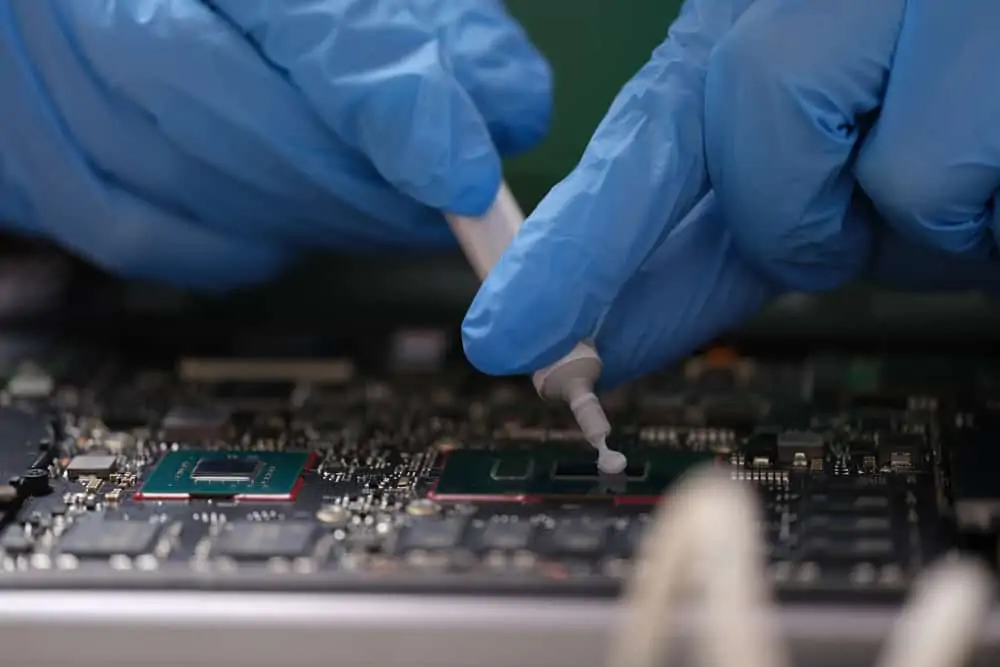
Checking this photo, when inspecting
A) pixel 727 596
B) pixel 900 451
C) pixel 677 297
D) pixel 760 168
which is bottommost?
pixel 900 451

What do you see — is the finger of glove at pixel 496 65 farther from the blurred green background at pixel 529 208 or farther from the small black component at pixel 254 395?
the small black component at pixel 254 395

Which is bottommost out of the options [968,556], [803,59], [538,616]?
[968,556]

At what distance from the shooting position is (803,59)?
3.24ft

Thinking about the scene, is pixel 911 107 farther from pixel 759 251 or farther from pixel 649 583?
pixel 649 583

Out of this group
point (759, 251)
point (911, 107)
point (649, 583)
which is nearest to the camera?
point (649, 583)

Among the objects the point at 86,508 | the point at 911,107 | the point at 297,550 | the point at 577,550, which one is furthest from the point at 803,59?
the point at 86,508

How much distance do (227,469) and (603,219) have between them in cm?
35

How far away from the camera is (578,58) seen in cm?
144

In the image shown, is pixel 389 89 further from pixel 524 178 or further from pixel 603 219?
pixel 524 178

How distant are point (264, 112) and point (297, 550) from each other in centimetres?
44

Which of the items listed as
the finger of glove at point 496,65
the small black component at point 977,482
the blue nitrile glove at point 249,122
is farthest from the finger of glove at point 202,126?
the small black component at point 977,482

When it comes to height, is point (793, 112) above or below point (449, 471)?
above

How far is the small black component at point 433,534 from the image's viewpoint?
0.92 metres

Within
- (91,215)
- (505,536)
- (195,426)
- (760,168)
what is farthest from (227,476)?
(760,168)
